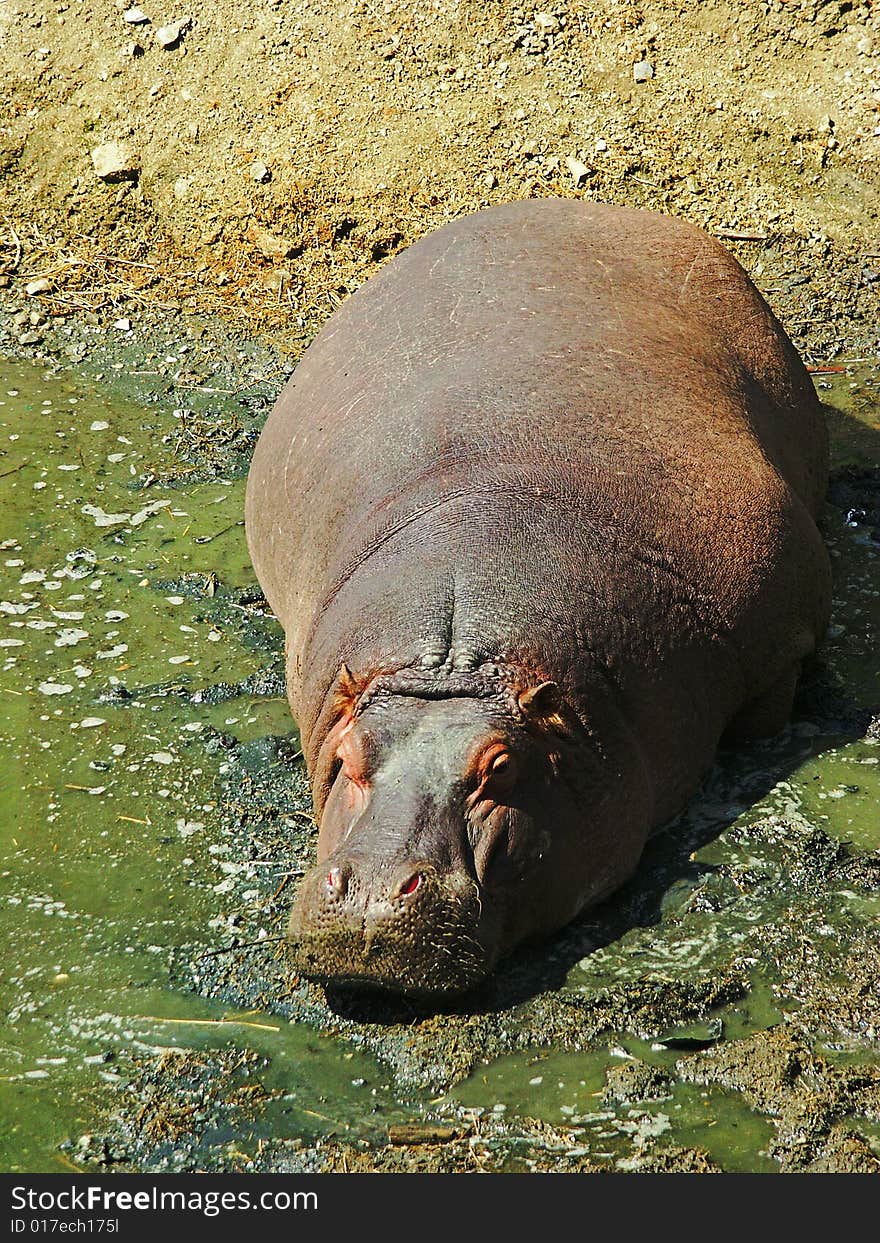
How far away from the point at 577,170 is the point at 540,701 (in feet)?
20.9

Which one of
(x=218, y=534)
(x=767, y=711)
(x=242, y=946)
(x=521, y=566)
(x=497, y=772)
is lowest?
(x=218, y=534)

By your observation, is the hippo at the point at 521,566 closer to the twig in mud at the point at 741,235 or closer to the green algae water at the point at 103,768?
the green algae water at the point at 103,768

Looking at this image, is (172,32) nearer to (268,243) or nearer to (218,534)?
(268,243)

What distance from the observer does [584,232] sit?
6.64 m

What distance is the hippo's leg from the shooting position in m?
5.65

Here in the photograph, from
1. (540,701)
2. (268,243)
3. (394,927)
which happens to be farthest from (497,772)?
(268,243)

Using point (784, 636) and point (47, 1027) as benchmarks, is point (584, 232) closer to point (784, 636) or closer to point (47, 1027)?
point (784, 636)

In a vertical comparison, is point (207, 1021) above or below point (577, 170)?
below

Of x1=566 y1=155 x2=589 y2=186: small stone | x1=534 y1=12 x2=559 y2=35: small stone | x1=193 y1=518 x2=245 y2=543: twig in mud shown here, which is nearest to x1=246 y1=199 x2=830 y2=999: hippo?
x1=193 y1=518 x2=245 y2=543: twig in mud

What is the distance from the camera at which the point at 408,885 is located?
4223mm

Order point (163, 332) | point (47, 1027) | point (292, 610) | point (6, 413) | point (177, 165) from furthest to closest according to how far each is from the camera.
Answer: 1. point (177, 165)
2. point (163, 332)
3. point (6, 413)
4. point (292, 610)
5. point (47, 1027)

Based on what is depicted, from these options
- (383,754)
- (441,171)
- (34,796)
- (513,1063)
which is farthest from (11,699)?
(441,171)

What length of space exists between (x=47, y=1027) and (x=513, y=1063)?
5.03ft

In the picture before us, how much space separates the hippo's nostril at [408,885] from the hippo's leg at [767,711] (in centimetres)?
190
